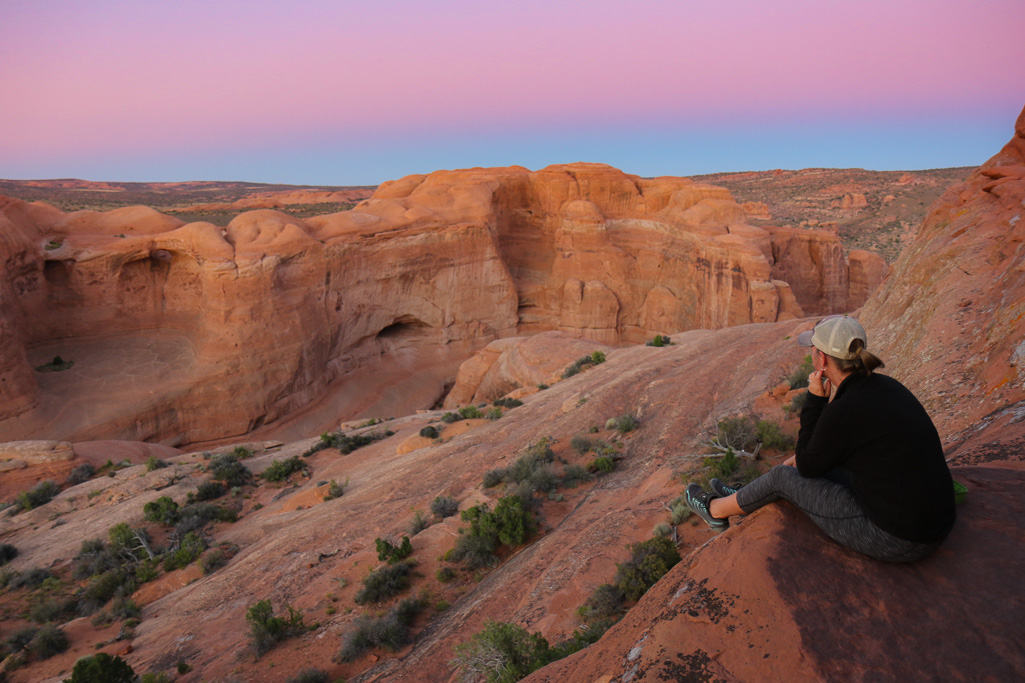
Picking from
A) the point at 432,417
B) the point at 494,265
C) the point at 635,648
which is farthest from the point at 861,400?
the point at 494,265

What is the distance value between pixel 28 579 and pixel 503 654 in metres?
13.0

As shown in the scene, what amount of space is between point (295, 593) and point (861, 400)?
862cm

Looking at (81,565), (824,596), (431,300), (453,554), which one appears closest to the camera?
(824,596)

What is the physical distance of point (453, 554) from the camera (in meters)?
8.07

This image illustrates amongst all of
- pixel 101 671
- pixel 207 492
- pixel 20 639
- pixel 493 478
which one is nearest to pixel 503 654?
pixel 493 478

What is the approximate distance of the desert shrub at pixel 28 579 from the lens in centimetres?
1181

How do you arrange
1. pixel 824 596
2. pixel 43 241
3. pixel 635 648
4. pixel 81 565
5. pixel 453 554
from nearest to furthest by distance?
pixel 824 596 → pixel 635 648 → pixel 453 554 → pixel 81 565 → pixel 43 241

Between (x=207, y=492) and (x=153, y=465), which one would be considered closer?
(x=207, y=492)

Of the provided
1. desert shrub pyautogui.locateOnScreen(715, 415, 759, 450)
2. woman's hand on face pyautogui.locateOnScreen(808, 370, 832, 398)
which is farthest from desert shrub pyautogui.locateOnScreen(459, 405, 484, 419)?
woman's hand on face pyautogui.locateOnScreen(808, 370, 832, 398)

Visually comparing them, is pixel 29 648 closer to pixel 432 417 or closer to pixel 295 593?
pixel 295 593

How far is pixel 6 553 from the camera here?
13125mm

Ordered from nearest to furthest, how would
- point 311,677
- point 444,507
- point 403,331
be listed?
point 311,677 < point 444,507 < point 403,331

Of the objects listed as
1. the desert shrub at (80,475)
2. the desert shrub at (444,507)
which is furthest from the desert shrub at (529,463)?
the desert shrub at (80,475)

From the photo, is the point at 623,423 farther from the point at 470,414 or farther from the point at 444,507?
the point at 470,414
